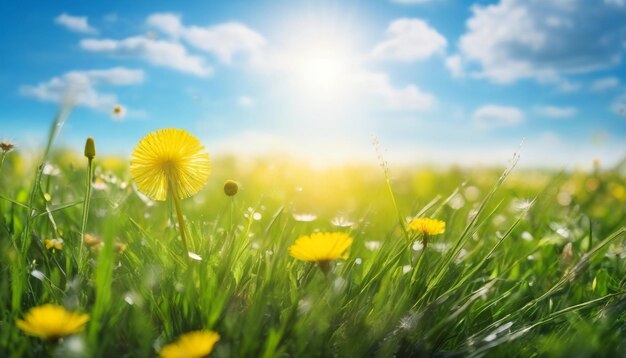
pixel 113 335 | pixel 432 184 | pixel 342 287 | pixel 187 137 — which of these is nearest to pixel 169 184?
pixel 187 137

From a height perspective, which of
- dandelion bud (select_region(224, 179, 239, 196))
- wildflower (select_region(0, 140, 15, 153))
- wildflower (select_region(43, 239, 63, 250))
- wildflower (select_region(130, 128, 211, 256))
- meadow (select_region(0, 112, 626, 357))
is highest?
wildflower (select_region(0, 140, 15, 153))

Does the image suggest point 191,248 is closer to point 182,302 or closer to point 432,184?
point 182,302

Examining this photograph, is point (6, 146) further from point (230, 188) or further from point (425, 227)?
point (425, 227)

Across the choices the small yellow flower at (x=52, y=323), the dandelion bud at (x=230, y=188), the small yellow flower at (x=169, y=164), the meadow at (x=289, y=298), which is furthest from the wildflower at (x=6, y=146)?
the small yellow flower at (x=52, y=323)

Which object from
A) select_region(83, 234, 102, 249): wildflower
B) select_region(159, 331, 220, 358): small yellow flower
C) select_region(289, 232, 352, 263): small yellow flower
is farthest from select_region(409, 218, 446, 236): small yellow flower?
select_region(83, 234, 102, 249): wildflower

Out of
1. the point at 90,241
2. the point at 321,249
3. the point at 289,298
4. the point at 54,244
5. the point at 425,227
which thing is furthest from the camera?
the point at 90,241

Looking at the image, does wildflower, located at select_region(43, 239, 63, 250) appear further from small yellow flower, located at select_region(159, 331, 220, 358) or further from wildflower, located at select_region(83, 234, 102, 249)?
small yellow flower, located at select_region(159, 331, 220, 358)

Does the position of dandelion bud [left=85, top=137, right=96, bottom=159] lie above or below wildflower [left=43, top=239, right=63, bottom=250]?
above

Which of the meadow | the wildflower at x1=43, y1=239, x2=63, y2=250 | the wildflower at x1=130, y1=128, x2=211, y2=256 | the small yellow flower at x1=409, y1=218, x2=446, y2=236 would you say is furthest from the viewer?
the wildflower at x1=43, y1=239, x2=63, y2=250

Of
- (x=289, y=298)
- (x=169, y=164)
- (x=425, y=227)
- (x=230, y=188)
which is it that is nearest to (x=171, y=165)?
(x=169, y=164)
